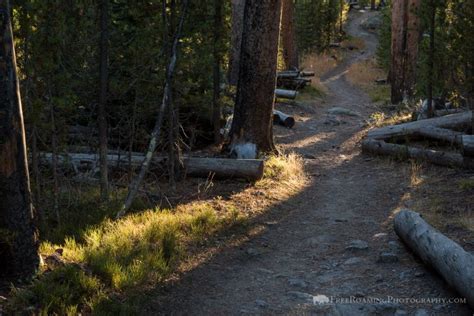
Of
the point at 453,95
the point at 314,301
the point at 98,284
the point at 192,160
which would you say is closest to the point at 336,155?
the point at 453,95

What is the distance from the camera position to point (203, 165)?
9.69m

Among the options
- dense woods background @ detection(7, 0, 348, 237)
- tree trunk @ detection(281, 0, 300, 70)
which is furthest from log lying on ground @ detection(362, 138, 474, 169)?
tree trunk @ detection(281, 0, 300, 70)

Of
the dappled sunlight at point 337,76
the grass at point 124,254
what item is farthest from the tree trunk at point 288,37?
the grass at point 124,254

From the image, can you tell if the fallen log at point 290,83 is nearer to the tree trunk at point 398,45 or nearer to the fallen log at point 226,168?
the tree trunk at point 398,45

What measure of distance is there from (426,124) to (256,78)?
483 centimetres

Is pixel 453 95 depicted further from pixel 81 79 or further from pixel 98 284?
pixel 98 284

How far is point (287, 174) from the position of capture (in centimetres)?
1041

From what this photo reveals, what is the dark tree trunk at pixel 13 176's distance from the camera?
14.5 ft

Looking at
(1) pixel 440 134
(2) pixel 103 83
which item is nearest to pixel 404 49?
(1) pixel 440 134

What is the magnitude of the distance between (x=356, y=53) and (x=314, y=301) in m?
48.2

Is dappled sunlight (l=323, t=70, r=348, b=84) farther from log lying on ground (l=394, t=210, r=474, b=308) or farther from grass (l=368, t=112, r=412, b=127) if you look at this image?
log lying on ground (l=394, t=210, r=474, b=308)

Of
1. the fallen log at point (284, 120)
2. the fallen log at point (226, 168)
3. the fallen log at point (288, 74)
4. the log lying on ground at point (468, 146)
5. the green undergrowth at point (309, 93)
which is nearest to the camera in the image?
the fallen log at point (226, 168)

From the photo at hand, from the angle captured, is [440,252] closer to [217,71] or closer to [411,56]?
[217,71]

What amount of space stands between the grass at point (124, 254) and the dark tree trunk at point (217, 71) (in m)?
3.28
